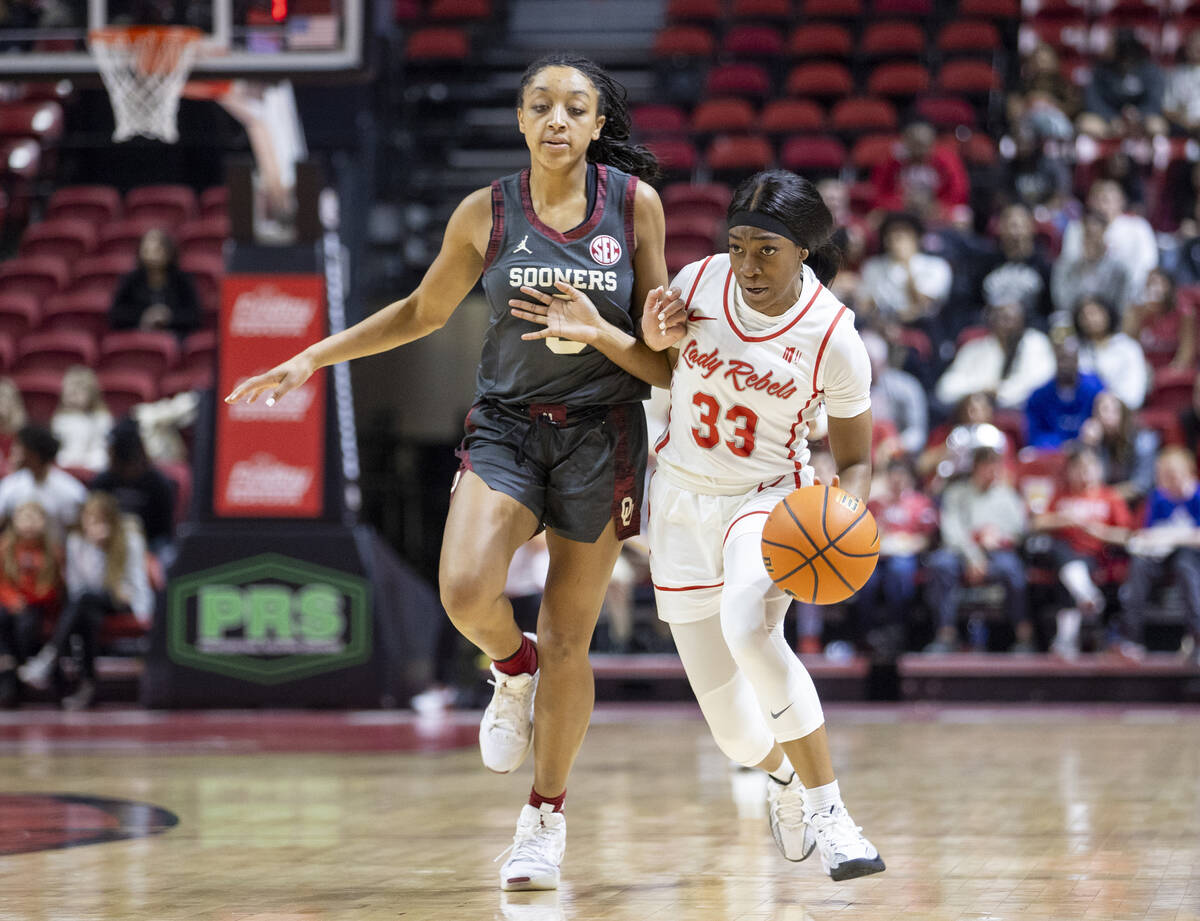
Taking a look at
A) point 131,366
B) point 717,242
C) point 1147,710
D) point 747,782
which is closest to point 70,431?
point 131,366

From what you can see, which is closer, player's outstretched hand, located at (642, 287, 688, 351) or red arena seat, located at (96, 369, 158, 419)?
player's outstretched hand, located at (642, 287, 688, 351)

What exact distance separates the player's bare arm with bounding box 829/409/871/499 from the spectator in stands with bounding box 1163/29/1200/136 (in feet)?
31.8

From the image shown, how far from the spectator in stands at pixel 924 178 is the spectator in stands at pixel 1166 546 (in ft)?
10.4

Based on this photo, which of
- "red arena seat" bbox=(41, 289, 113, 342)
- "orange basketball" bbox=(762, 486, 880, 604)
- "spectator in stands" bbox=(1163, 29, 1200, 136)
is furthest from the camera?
"spectator in stands" bbox=(1163, 29, 1200, 136)

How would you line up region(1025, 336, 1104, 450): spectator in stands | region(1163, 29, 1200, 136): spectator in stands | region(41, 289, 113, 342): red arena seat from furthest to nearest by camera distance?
region(1163, 29, 1200, 136): spectator in stands < region(41, 289, 113, 342): red arena seat < region(1025, 336, 1104, 450): spectator in stands

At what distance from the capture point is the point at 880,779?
18.7 feet

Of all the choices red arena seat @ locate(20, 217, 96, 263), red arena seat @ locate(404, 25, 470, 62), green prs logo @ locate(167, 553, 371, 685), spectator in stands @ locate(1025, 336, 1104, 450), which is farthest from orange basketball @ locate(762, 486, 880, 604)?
red arena seat @ locate(404, 25, 470, 62)

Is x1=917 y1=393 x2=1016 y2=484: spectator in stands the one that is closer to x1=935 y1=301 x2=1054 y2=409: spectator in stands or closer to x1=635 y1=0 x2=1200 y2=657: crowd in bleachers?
x1=635 y1=0 x2=1200 y2=657: crowd in bleachers

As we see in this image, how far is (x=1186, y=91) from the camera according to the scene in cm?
1248

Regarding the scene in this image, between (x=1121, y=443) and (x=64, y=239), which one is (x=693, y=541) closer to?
(x=1121, y=443)

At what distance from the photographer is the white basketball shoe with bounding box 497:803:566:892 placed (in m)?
3.64

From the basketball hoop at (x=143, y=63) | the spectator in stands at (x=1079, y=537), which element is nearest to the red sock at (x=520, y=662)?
the basketball hoop at (x=143, y=63)

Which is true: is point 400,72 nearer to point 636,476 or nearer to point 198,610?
point 198,610

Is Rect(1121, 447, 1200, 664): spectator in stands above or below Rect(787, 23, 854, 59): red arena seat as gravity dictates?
below
